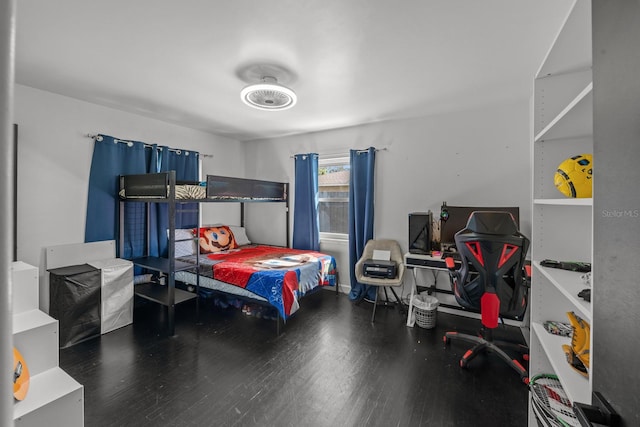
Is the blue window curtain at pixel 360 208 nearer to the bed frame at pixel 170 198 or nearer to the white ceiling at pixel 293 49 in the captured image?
the white ceiling at pixel 293 49

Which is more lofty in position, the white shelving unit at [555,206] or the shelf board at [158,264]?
the white shelving unit at [555,206]

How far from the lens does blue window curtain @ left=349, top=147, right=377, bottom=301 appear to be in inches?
149

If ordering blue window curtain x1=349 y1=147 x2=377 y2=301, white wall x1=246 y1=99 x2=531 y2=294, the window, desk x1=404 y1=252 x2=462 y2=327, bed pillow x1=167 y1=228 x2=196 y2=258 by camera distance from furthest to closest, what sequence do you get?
the window, blue window curtain x1=349 y1=147 x2=377 y2=301, bed pillow x1=167 y1=228 x2=196 y2=258, white wall x1=246 y1=99 x2=531 y2=294, desk x1=404 y1=252 x2=462 y2=327

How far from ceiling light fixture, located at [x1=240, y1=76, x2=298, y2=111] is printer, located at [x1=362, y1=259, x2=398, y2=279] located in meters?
2.04

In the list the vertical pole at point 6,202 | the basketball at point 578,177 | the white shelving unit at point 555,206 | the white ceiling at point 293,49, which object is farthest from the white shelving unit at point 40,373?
the basketball at point 578,177

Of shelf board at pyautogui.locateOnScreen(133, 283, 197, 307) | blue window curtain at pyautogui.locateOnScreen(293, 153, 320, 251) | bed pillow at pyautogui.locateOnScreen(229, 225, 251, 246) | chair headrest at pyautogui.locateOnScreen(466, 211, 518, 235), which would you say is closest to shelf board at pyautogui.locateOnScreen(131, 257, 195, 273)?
shelf board at pyautogui.locateOnScreen(133, 283, 197, 307)

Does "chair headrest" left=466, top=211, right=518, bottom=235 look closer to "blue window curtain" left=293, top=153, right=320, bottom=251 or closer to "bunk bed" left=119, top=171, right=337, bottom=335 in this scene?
A: "bunk bed" left=119, top=171, right=337, bottom=335

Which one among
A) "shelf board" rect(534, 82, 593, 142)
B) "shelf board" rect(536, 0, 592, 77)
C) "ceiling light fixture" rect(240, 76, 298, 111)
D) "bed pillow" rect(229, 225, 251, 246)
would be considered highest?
"ceiling light fixture" rect(240, 76, 298, 111)

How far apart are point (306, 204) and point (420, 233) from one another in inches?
71.3

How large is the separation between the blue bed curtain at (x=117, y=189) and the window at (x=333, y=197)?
2.05m

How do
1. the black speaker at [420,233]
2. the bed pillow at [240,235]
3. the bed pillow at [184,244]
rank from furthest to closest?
the bed pillow at [240,235], the bed pillow at [184,244], the black speaker at [420,233]

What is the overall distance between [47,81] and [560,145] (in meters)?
4.04

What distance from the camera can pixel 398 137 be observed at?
3.72m

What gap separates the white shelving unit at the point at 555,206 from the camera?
1334mm
